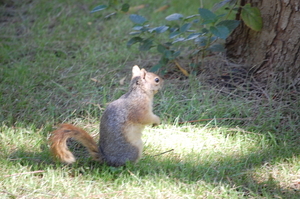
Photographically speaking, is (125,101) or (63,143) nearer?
(63,143)

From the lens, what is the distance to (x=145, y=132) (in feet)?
10.1

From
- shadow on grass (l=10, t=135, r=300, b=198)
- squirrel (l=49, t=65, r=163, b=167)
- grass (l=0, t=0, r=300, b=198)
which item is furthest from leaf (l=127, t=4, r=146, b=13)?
shadow on grass (l=10, t=135, r=300, b=198)

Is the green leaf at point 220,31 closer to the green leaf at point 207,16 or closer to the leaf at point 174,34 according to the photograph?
the green leaf at point 207,16

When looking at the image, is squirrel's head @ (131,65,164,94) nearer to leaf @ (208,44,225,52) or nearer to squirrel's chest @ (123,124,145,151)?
squirrel's chest @ (123,124,145,151)

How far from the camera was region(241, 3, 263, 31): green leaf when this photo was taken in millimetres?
3336

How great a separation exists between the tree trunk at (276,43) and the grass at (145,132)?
178 mm

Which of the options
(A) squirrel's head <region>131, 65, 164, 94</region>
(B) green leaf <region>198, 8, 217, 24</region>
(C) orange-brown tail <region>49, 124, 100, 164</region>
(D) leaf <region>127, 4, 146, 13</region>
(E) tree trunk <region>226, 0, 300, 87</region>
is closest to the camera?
(C) orange-brown tail <region>49, 124, 100, 164</region>

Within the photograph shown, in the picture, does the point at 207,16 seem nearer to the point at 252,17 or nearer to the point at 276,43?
the point at 252,17

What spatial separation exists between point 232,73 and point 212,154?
112 cm

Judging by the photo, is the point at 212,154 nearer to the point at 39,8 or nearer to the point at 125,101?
the point at 125,101

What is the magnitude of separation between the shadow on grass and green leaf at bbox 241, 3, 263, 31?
1.10m

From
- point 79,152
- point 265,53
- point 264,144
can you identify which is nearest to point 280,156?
point 264,144

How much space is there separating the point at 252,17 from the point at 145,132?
1335mm

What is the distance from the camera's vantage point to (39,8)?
5.34m
